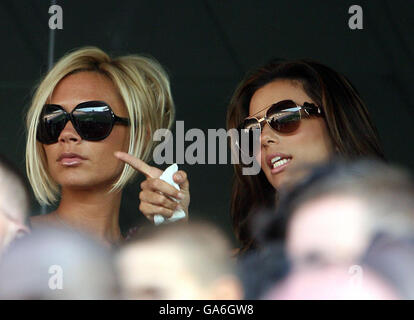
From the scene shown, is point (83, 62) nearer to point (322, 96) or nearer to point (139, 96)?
point (139, 96)

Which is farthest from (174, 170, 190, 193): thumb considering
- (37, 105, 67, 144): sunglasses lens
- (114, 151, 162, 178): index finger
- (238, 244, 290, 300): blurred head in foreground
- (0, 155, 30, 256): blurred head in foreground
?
(0, 155, 30, 256): blurred head in foreground

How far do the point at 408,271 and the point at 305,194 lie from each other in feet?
1.40

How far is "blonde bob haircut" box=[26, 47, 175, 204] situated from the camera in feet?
8.87

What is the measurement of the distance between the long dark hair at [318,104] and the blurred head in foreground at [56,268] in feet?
1.64

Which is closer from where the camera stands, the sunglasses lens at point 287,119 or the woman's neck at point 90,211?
the sunglasses lens at point 287,119

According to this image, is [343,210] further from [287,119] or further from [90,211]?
[90,211]

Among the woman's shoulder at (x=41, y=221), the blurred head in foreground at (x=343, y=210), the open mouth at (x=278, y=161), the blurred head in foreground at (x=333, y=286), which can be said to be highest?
the open mouth at (x=278, y=161)

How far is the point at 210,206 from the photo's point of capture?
2.69 meters

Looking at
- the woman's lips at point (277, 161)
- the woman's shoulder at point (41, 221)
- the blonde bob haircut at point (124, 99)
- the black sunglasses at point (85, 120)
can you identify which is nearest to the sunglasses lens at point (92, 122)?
the black sunglasses at point (85, 120)

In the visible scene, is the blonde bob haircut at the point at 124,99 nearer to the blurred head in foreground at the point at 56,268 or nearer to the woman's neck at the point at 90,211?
the woman's neck at the point at 90,211

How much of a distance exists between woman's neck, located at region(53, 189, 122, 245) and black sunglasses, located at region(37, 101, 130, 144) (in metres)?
0.22

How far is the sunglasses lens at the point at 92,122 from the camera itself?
257cm

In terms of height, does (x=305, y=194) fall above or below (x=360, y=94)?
below
